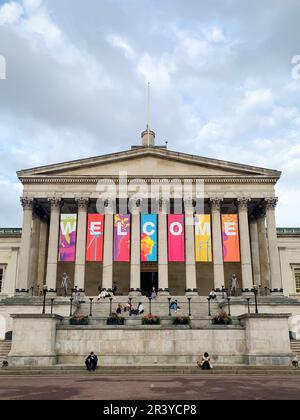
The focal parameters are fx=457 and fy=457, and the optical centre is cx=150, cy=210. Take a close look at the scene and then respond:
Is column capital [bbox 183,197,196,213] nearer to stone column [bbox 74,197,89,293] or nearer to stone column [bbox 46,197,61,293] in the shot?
stone column [bbox 74,197,89,293]

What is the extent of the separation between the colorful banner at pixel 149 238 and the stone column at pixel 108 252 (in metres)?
3.54

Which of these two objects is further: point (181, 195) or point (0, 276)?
point (0, 276)

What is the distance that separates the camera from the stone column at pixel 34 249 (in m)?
48.4

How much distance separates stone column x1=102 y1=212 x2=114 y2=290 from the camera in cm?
4616

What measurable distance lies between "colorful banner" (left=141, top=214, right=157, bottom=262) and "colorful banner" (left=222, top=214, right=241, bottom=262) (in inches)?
273

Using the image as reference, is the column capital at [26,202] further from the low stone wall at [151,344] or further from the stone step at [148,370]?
the stone step at [148,370]

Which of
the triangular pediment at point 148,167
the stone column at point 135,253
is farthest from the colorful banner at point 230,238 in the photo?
the stone column at point 135,253

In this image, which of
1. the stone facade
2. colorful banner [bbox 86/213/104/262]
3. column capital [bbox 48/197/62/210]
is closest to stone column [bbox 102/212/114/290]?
the stone facade

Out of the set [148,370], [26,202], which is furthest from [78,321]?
[26,202]

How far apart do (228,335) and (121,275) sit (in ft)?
83.7
